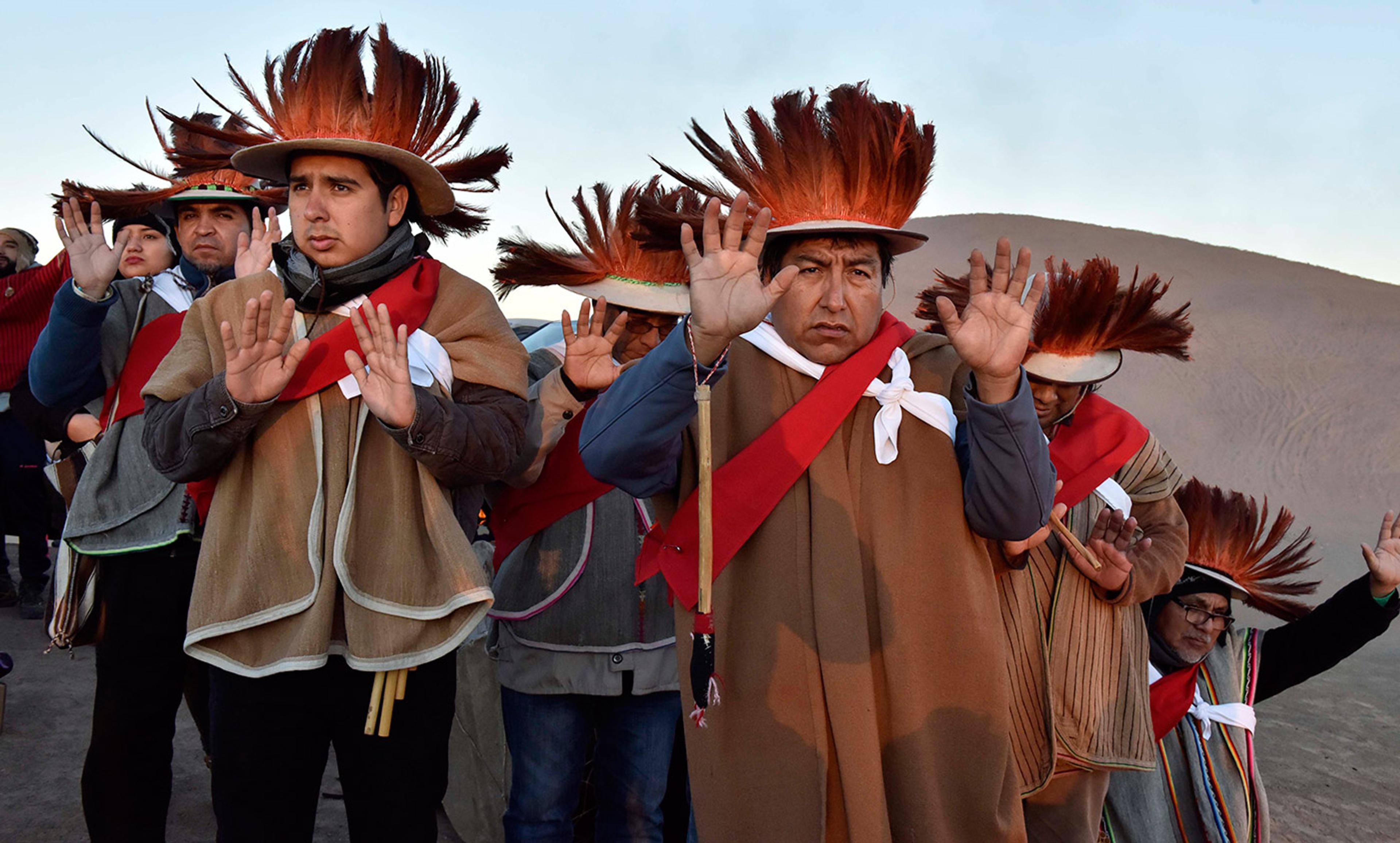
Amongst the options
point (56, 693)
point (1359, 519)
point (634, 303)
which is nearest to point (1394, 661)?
point (634, 303)

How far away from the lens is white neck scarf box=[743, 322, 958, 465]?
96.0 inches

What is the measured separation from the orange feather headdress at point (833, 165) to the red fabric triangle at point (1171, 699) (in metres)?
2.30

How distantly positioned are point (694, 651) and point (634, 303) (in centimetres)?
182

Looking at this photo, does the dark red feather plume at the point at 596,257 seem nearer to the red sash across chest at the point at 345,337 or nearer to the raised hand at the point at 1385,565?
the red sash across chest at the point at 345,337

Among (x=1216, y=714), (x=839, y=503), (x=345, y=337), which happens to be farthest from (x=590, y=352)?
(x=1216, y=714)

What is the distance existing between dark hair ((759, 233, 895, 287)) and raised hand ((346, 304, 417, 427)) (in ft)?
2.70

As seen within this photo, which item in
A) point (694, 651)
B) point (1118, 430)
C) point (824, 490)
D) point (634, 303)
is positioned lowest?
point (694, 651)

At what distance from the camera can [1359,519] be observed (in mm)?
19328

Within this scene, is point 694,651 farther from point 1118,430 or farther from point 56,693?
point 56,693

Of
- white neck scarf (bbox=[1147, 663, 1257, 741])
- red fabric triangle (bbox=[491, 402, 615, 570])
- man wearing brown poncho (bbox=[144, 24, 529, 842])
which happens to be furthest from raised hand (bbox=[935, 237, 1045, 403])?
white neck scarf (bbox=[1147, 663, 1257, 741])

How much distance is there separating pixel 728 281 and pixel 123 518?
2.01 meters

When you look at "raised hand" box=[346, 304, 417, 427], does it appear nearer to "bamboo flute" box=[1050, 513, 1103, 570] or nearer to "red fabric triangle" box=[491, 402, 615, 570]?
"red fabric triangle" box=[491, 402, 615, 570]

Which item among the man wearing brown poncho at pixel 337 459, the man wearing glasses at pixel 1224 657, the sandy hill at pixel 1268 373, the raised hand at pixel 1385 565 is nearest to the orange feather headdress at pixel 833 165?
the man wearing brown poncho at pixel 337 459

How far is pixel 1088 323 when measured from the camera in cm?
380
